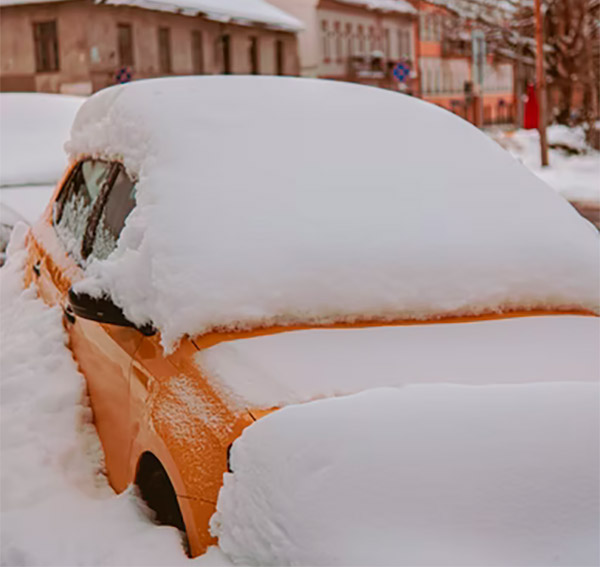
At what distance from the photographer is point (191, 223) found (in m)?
3.06

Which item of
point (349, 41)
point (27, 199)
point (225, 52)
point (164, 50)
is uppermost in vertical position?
point (349, 41)

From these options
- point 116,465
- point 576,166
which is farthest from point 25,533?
point 576,166

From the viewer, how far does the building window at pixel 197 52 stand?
4219cm

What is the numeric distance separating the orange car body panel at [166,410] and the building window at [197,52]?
39.7m

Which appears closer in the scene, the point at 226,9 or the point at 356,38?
the point at 226,9

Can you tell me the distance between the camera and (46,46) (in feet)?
121

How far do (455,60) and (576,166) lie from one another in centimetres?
5503

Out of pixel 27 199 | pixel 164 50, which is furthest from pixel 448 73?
pixel 27 199

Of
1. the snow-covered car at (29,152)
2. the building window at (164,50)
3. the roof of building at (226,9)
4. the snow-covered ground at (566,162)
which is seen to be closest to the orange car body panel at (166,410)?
the snow-covered car at (29,152)

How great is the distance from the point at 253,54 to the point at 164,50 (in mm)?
6810

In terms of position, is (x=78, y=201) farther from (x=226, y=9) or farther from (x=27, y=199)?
(x=226, y=9)

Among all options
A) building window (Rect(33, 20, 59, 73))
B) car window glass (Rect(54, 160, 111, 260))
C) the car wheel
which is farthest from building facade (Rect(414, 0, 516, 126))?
the car wheel

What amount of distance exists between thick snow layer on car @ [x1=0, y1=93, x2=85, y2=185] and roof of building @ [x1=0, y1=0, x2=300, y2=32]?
2774 centimetres

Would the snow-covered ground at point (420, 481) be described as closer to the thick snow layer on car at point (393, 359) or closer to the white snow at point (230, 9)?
the thick snow layer on car at point (393, 359)
